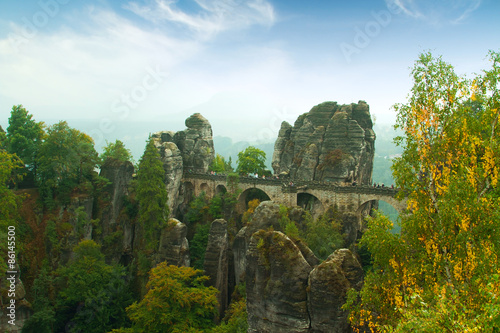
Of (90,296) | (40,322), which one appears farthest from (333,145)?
(40,322)

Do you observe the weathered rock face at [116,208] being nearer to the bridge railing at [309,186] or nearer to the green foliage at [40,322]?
the green foliage at [40,322]

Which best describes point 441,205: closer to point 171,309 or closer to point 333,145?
point 171,309

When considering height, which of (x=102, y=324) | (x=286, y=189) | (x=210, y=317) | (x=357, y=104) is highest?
(x=357, y=104)

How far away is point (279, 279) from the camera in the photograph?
15.0m

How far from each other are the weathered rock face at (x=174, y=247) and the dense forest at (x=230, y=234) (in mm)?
428

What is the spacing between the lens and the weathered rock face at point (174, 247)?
30.0 meters

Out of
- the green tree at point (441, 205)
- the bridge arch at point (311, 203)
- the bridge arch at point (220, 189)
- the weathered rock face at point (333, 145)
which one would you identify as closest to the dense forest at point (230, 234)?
the green tree at point (441, 205)

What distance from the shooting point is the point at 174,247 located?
30203 millimetres

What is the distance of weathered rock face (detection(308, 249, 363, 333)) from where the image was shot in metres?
13.3

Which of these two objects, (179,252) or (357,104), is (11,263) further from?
(357,104)

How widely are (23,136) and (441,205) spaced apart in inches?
1531

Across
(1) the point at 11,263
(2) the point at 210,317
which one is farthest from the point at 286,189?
(1) the point at 11,263

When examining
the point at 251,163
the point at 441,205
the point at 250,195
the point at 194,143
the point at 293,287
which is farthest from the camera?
the point at 251,163

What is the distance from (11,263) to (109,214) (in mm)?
11909
